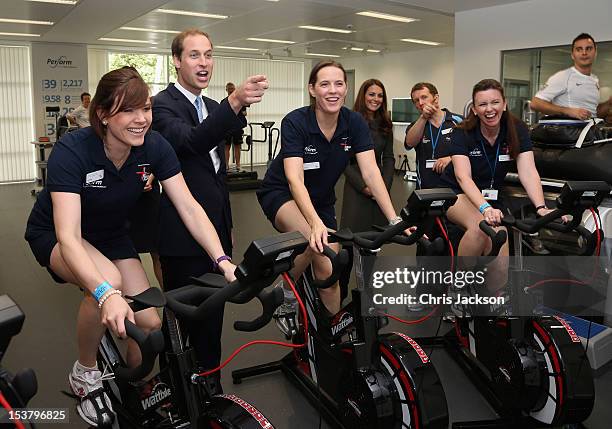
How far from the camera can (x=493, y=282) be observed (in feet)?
8.43

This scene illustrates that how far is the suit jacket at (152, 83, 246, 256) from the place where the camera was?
229cm

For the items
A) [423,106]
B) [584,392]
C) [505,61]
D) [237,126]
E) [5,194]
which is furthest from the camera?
[5,194]

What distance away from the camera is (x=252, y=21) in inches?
383

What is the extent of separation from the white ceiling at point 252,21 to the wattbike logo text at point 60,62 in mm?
560

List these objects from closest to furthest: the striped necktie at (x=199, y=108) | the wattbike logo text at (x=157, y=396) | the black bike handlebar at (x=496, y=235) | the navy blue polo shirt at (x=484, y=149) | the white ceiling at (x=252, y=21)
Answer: the wattbike logo text at (x=157, y=396) < the black bike handlebar at (x=496, y=235) < the striped necktie at (x=199, y=108) < the navy blue polo shirt at (x=484, y=149) < the white ceiling at (x=252, y=21)

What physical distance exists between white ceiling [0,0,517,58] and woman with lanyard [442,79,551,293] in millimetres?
5525

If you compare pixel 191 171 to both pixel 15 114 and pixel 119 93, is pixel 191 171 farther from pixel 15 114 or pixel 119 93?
pixel 15 114

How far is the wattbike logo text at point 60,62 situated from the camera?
1270 centimetres

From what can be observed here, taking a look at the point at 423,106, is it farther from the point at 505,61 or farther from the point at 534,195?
the point at 505,61

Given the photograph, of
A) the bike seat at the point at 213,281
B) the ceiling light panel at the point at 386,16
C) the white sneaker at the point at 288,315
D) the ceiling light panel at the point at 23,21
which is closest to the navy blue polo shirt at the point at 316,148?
the white sneaker at the point at 288,315

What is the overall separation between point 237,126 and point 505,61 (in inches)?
287

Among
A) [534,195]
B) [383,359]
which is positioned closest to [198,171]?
[383,359]

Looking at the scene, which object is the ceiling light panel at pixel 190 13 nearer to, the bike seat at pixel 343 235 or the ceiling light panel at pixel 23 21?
the ceiling light panel at pixel 23 21

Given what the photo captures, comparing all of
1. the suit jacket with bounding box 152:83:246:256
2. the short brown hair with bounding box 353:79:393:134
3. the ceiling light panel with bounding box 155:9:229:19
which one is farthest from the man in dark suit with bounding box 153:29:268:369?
the ceiling light panel with bounding box 155:9:229:19
